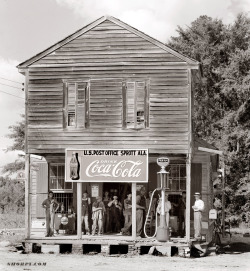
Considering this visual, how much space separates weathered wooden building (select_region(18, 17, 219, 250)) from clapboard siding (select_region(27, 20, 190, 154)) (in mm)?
34

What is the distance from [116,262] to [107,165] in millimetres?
3924

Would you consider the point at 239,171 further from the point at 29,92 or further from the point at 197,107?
the point at 29,92

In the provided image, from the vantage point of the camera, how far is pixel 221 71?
136ft

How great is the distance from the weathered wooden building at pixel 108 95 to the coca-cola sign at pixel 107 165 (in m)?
0.25

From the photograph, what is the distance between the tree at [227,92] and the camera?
130ft

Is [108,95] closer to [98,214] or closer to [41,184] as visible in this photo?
[98,214]

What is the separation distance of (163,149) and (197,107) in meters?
21.7

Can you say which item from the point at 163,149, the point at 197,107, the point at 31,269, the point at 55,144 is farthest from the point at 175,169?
the point at 197,107

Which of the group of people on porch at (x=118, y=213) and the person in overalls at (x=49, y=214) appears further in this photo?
the person in overalls at (x=49, y=214)

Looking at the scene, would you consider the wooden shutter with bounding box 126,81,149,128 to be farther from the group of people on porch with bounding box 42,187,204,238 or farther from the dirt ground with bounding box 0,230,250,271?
the dirt ground with bounding box 0,230,250,271

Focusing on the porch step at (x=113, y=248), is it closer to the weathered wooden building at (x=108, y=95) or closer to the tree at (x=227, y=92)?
the weathered wooden building at (x=108, y=95)

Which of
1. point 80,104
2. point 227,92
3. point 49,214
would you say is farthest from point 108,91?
point 227,92

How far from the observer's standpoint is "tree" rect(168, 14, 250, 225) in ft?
130

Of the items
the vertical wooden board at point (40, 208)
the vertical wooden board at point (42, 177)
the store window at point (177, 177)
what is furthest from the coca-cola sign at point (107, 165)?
the vertical wooden board at point (40, 208)
